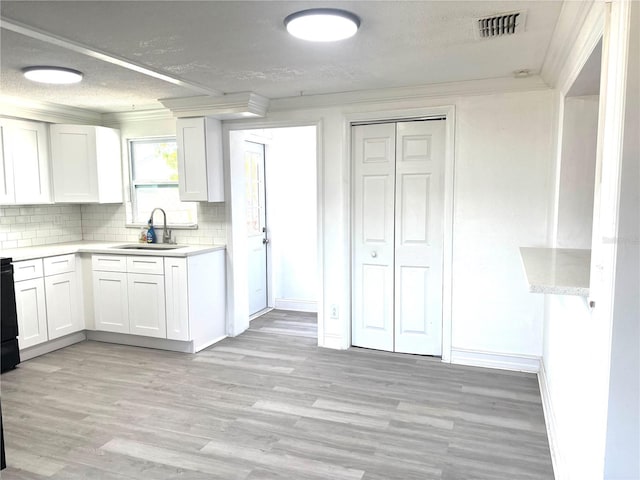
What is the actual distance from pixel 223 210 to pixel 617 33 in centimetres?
393

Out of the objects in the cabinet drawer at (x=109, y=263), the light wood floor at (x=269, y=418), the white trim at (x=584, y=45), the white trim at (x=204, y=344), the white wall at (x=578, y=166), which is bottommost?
the light wood floor at (x=269, y=418)

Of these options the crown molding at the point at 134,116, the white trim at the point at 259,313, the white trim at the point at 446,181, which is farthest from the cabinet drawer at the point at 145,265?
the white trim at the point at 446,181

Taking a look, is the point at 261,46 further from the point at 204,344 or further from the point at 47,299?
the point at 47,299

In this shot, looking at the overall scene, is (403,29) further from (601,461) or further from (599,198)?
(601,461)

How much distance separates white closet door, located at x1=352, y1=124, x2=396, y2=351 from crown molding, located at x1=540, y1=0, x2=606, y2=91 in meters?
1.46

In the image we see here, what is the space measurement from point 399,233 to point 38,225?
3840 mm

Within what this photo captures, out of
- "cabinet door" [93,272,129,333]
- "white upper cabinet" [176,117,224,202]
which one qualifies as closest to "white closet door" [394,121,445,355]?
"white upper cabinet" [176,117,224,202]

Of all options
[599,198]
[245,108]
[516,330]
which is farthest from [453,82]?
[599,198]

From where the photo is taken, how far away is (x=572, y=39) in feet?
7.89

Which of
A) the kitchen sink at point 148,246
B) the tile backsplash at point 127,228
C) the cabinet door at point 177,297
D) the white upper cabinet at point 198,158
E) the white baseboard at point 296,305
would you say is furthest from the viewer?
the white baseboard at point 296,305

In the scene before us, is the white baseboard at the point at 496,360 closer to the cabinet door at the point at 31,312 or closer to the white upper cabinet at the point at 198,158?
the white upper cabinet at the point at 198,158

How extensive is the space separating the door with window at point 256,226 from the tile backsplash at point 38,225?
2039mm

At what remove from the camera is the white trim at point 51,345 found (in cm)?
419

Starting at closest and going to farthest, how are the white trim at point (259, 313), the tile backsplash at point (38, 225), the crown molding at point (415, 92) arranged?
the crown molding at point (415, 92) → the tile backsplash at point (38, 225) → the white trim at point (259, 313)
